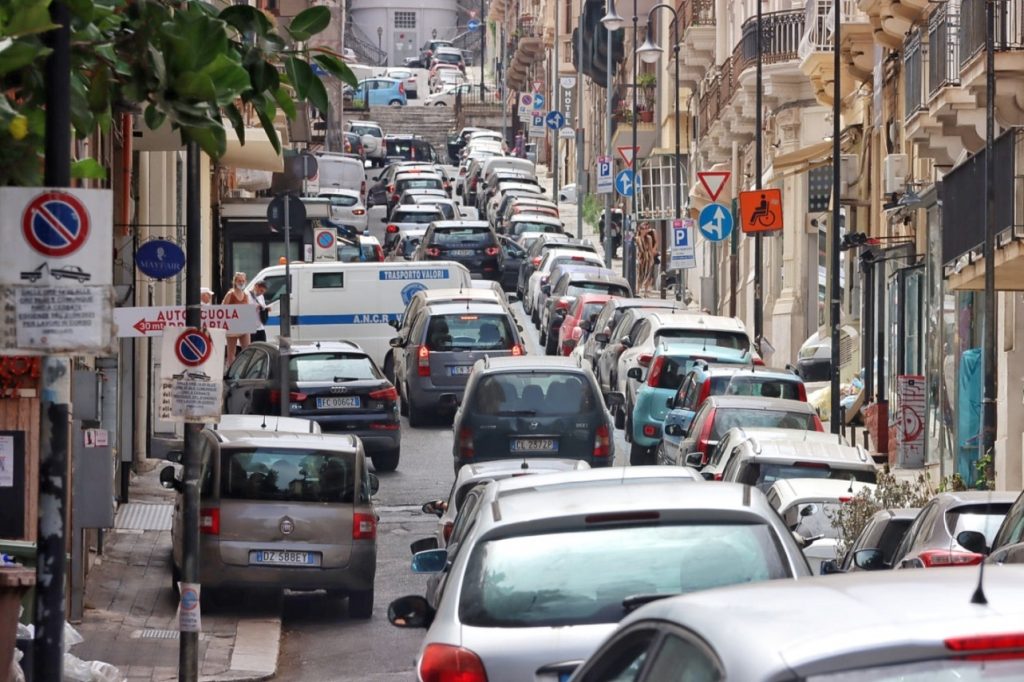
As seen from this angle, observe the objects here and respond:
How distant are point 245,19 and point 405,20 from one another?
15662 centimetres

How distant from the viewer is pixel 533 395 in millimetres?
24078

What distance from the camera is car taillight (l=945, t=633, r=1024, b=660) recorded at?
168 inches

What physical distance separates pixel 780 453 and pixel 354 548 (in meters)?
3.56

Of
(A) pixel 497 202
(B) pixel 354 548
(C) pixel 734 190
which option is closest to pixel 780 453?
(B) pixel 354 548

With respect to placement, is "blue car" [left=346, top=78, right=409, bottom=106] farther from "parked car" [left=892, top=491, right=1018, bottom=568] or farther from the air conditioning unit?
"parked car" [left=892, top=491, right=1018, bottom=568]

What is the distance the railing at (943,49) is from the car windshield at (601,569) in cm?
1911

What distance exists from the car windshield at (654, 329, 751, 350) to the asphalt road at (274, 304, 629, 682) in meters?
2.05

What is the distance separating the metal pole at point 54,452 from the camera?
8.48 metres

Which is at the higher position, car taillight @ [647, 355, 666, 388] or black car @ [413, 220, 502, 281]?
black car @ [413, 220, 502, 281]

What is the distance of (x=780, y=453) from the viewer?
18.3m

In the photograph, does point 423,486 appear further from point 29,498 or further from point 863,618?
point 863,618

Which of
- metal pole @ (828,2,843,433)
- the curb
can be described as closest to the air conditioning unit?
metal pole @ (828,2,843,433)

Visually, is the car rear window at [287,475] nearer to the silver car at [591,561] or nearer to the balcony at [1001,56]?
the silver car at [591,561]

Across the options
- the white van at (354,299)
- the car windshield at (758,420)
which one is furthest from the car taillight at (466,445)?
the white van at (354,299)
